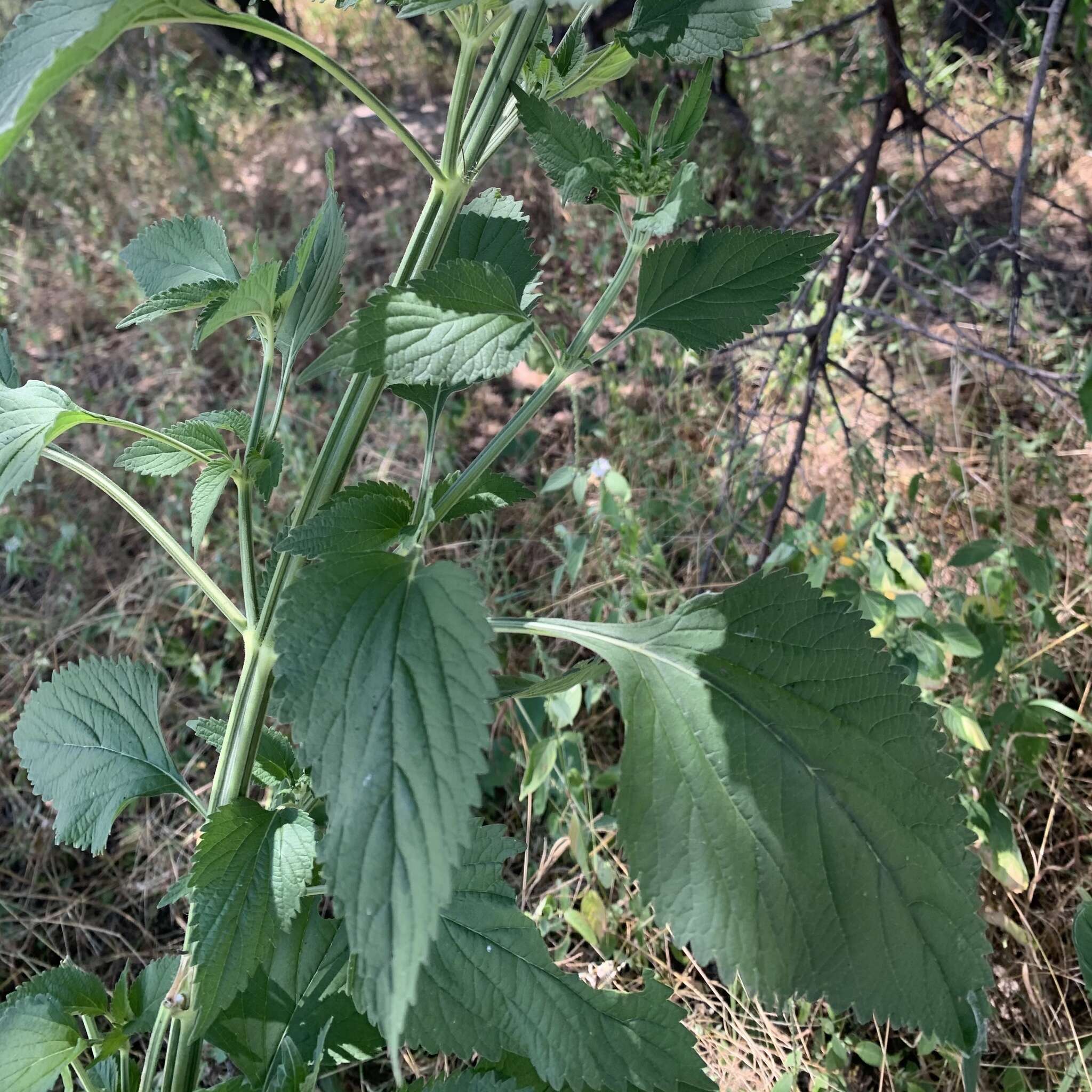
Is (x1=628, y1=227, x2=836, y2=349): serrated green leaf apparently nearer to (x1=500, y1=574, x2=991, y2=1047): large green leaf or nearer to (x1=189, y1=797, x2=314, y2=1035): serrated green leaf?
(x1=500, y1=574, x2=991, y2=1047): large green leaf

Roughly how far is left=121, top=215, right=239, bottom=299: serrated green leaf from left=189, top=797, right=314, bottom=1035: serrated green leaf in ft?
1.91

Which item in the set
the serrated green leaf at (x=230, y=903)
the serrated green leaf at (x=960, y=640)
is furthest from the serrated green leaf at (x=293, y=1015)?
the serrated green leaf at (x=960, y=640)

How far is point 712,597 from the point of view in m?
0.91

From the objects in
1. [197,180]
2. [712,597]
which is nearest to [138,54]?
[197,180]

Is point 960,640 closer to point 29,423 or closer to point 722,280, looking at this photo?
point 722,280

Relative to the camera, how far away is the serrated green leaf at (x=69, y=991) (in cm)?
106

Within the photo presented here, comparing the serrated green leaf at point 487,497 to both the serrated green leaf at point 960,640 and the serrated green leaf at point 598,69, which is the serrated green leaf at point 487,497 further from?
the serrated green leaf at point 960,640

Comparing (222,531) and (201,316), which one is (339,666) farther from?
(222,531)

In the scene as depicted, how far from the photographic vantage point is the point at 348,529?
2.58ft

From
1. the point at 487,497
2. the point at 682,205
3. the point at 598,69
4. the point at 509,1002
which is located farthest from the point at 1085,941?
the point at 598,69

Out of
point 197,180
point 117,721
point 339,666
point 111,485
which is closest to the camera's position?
point 339,666

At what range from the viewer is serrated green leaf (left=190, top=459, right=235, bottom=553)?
957mm

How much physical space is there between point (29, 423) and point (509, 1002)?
2.61ft

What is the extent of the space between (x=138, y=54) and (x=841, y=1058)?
5.18 meters
